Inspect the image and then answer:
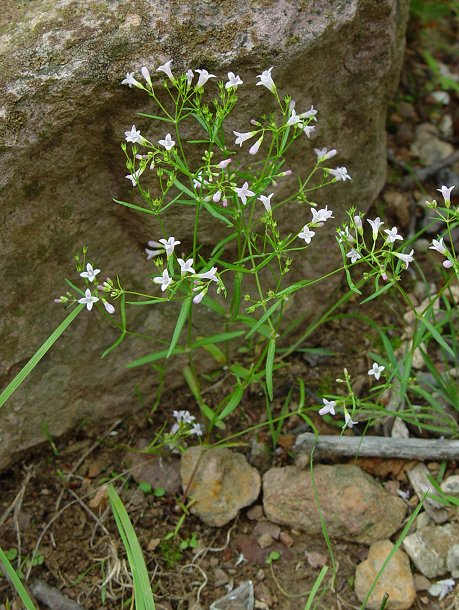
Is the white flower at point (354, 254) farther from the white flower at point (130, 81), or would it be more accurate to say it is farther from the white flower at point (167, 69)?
the white flower at point (130, 81)

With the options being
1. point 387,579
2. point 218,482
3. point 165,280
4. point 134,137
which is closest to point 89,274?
point 165,280

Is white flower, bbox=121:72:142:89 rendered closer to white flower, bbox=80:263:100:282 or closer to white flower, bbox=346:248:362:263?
white flower, bbox=80:263:100:282

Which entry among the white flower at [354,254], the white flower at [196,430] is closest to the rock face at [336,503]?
the white flower at [196,430]

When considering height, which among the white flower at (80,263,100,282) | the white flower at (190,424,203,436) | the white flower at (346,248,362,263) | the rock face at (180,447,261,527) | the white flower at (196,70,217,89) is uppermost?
the white flower at (196,70,217,89)

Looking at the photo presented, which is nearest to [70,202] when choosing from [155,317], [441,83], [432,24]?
[155,317]

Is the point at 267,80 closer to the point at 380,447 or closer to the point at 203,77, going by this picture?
the point at 203,77

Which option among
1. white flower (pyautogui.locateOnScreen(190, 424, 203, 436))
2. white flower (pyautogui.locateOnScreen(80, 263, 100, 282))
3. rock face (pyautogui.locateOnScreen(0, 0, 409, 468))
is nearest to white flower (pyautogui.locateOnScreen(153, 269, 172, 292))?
white flower (pyautogui.locateOnScreen(80, 263, 100, 282))
